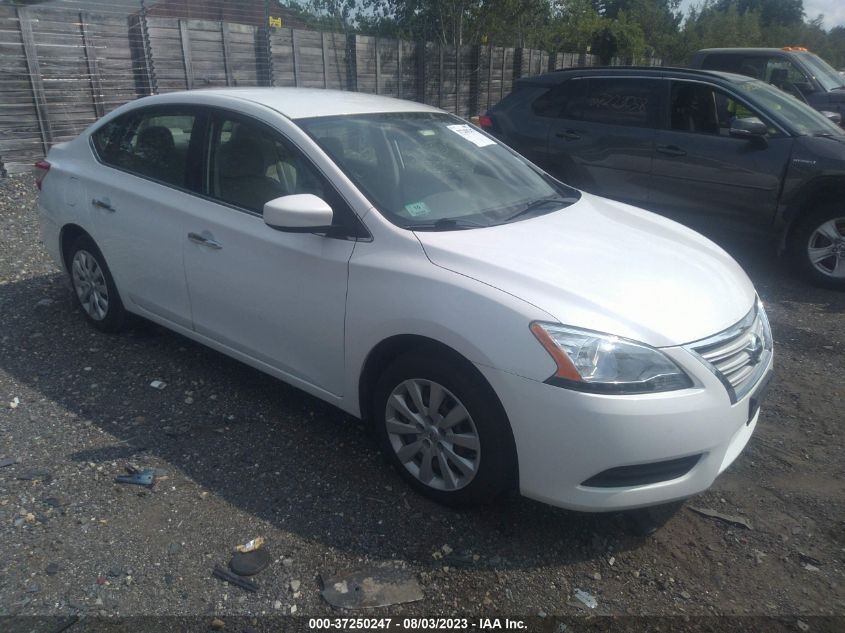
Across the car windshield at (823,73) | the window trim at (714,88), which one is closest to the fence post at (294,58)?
the window trim at (714,88)

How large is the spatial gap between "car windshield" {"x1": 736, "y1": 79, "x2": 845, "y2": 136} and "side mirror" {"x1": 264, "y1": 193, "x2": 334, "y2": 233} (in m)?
5.01

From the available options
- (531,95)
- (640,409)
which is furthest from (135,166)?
(531,95)

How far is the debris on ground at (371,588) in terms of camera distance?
267cm

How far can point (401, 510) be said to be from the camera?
3180mm

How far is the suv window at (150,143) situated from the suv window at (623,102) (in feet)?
15.0

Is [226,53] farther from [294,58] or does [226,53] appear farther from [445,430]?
[445,430]

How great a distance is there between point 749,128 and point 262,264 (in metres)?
4.92

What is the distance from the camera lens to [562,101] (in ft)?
24.9

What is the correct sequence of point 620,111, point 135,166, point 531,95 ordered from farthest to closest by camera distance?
point 531,95, point 620,111, point 135,166

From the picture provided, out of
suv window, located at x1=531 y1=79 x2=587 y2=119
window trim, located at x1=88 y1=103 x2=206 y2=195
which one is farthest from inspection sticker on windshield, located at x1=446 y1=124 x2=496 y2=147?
suv window, located at x1=531 y1=79 x2=587 y2=119

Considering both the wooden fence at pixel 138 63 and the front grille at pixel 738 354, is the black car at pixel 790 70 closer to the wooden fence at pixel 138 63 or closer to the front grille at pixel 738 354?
the wooden fence at pixel 138 63

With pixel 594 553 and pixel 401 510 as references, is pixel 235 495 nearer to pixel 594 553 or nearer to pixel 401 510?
pixel 401 510

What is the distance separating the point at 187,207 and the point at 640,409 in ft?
8.87

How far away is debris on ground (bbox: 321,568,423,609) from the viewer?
2.67m
